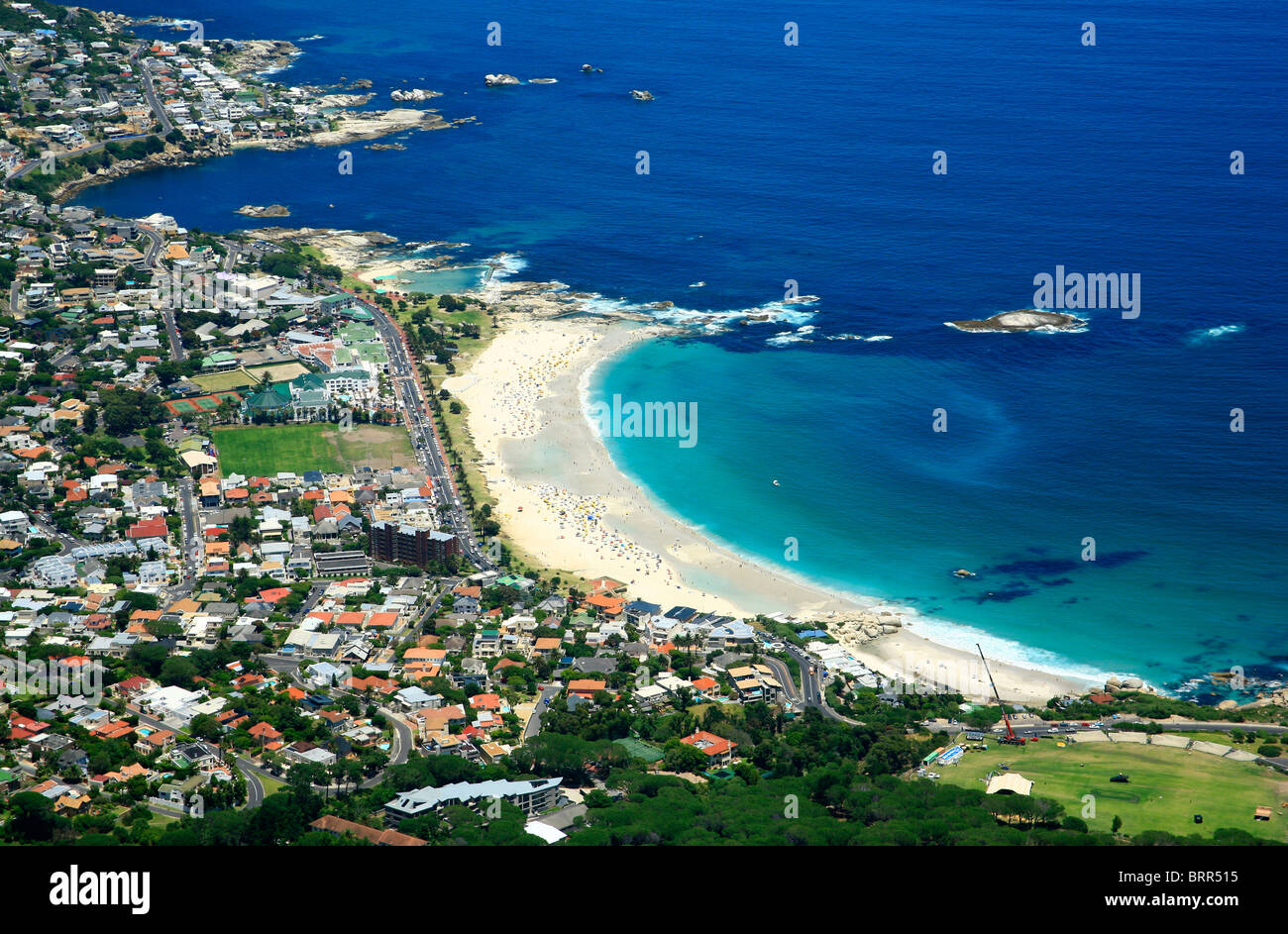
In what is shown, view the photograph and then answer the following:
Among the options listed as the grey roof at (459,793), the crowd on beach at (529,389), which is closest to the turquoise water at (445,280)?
the crowd on beach at (529,389)

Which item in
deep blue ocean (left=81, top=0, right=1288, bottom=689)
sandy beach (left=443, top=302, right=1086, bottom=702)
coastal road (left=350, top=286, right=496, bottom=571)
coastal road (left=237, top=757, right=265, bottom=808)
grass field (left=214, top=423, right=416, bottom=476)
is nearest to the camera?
coastal road (left=237, top=757, right=265, bottom=808)

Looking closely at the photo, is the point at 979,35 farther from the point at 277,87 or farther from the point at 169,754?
the point at 169,754

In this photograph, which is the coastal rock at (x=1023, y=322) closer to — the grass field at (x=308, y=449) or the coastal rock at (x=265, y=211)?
the grass field at (x=308, y=449)

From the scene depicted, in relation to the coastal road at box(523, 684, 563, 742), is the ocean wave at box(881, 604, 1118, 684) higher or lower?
lower

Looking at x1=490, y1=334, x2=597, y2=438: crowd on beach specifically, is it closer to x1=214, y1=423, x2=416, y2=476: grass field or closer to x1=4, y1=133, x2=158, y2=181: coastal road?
x1=214, y1=423, x2=416, y2=476: grass field

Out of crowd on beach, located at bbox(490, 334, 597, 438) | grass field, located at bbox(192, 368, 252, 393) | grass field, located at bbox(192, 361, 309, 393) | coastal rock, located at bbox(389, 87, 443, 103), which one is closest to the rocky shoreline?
coastal rock, located at bbox(389, 87, 443, 103)

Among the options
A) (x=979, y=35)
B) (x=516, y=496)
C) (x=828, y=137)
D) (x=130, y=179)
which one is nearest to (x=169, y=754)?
(x=516, y=496)

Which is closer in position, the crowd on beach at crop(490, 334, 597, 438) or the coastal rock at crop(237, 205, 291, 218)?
the crowd on beach at crop(490, 334, 597, 438)
